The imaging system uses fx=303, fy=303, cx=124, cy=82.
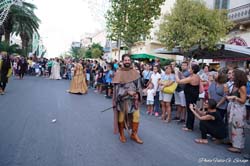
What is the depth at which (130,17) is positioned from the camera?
19.6 meters

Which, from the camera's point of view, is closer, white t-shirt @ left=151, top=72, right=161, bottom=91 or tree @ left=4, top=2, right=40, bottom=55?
white t-shirt @ left=151, top=72, right=161, bottom=91

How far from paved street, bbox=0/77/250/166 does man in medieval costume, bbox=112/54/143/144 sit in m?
0.32

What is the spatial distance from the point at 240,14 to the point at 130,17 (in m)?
7.51

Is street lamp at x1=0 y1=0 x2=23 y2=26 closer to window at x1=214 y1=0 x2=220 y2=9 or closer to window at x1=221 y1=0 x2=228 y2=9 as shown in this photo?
window at x1=214 y1=0 x2=220 y2=9

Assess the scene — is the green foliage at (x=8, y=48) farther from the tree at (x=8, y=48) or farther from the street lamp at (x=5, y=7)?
the street lamp at (x=5, y=7)

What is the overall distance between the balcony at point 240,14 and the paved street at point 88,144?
526 inches

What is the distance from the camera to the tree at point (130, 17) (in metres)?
19.4

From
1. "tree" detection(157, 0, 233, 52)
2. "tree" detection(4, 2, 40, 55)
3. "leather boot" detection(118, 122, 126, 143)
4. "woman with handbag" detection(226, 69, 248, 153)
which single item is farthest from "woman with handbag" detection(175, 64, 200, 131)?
"tree" detection(4, 2, 40, 55)

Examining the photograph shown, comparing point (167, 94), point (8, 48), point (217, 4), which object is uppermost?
point (217, 4)

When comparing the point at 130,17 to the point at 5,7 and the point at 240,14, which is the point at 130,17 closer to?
the point at 240,14

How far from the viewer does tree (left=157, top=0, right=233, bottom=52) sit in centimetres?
1848

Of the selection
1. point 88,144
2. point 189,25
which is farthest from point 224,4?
point 88,144

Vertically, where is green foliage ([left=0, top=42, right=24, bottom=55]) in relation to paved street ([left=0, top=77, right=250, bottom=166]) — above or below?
above

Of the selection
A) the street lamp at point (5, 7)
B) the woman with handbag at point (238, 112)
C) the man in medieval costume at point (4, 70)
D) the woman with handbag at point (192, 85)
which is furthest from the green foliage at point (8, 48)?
the woman with handbag at point (238, 112)
